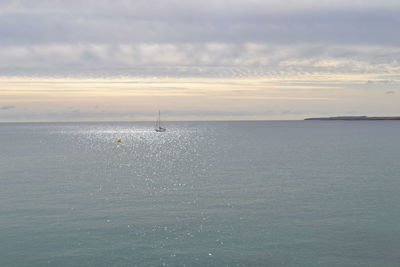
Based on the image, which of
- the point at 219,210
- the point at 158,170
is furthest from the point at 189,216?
the point at 158,170

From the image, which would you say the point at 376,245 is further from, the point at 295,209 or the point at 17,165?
the point at 17,165

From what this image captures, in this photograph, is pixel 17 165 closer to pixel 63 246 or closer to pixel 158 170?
pixel 158 170

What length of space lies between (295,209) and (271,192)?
30.6ft

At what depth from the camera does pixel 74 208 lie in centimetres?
4316

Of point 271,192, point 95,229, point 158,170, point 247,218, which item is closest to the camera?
point 95,229

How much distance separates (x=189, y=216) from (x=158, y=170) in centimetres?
3676

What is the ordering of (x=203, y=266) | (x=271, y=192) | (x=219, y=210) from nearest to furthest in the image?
(x=203, y=266) → (x=219, y=210) → (x=271, y=192)

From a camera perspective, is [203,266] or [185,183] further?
[185,183]

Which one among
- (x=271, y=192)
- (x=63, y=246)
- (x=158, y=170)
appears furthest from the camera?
(x=158, y=170)

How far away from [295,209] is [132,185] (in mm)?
27096

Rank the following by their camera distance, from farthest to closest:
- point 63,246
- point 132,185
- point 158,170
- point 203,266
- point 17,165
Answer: point 17,165 → point 158,170 → point 132,185 → point 63,246 → point 203,266

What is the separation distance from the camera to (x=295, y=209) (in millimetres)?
42406

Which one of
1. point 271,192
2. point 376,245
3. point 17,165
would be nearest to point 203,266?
point 376,245

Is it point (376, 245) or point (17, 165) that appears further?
point (17, 165)
